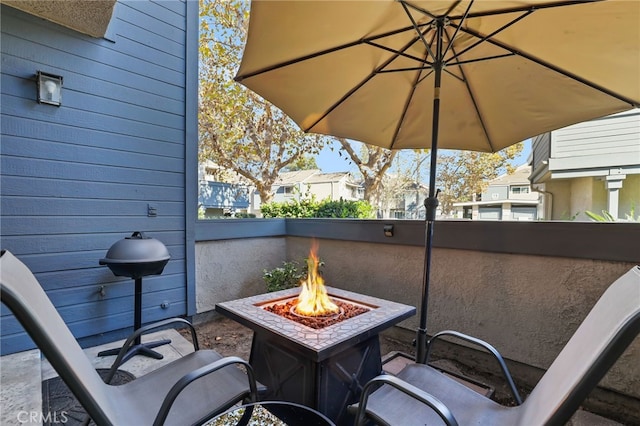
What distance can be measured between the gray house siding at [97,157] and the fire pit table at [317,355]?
5.44ft

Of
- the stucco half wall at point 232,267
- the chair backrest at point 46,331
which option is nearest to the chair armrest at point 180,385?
the chair backrest at point 46,331

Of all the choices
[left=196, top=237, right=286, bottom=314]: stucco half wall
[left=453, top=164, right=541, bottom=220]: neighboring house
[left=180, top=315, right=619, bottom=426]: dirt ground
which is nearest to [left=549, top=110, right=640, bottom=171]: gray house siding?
[left=453, top=164, right=541, bottom=220]: neighboring house

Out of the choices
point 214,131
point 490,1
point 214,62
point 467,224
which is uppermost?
point 214,62

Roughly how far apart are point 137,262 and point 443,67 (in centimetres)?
271

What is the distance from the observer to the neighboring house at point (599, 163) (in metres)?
4.08

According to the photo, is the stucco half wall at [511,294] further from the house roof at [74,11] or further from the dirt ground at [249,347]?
the house roof at [74,11]

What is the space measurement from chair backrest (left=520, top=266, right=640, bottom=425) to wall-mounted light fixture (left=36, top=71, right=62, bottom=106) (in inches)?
152

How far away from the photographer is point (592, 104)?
2.00m

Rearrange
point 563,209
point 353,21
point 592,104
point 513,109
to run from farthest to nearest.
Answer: point 563,209
point 513,109
point 592,104
point 353,21

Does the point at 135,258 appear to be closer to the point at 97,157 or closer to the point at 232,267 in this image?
the point at 97,157

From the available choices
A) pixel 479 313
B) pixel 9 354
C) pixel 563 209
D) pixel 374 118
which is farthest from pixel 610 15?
pixel 563 209

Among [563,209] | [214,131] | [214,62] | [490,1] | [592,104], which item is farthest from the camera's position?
[214,131]

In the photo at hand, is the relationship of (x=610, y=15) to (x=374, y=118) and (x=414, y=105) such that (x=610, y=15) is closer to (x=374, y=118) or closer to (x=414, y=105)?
(x=414, y=105)

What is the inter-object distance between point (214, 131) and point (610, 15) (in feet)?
22.9
